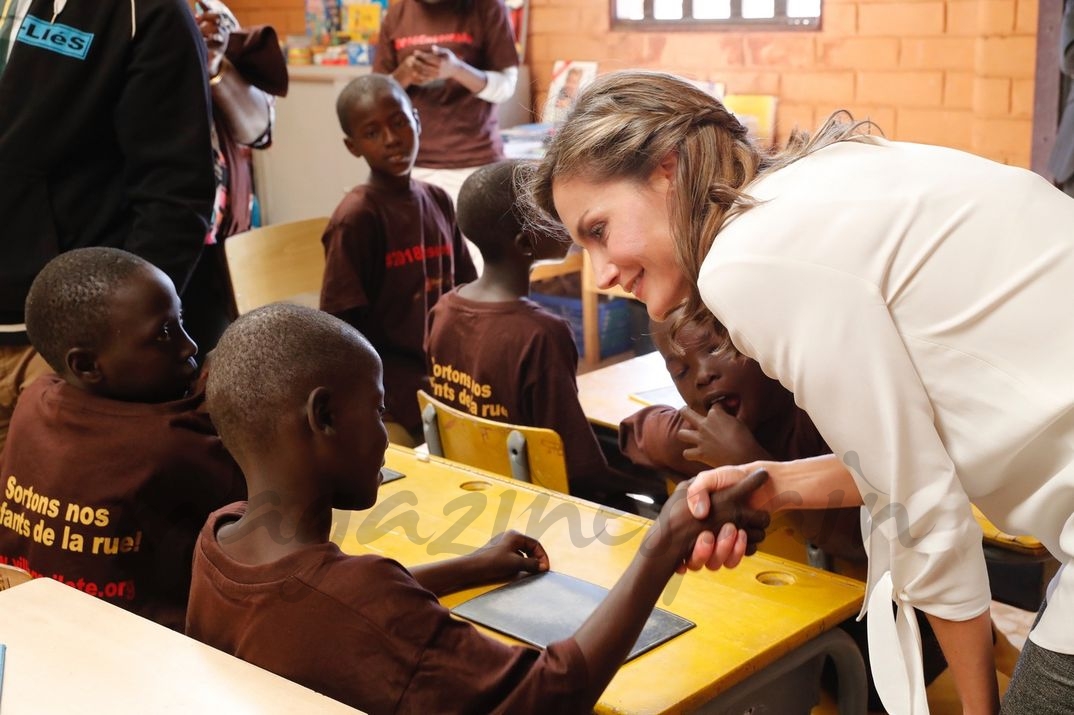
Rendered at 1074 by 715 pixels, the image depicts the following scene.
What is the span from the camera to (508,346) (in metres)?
2.44

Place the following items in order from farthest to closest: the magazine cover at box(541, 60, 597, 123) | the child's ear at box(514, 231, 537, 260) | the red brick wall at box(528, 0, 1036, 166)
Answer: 1. the magazine cover at box(541, 60, 597, 123)
2. the red brick wall at box(528, 0, 1036, 166)
3. the child's ear at box(514, 231, 537, 260)

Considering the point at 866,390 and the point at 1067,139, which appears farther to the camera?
the point at 1067,139

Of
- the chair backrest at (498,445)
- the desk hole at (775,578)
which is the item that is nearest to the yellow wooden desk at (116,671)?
the desk hole at (775,578)

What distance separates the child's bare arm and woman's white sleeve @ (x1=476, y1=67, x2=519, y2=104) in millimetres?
3162

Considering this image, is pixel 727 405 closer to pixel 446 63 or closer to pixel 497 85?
pixel 446 63

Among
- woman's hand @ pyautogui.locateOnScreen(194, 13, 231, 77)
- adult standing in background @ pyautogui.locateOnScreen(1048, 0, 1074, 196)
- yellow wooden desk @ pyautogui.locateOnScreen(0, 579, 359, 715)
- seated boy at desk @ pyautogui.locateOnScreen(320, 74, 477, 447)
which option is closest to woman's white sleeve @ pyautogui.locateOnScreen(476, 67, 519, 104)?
seated boy at desk @ pyautogui.locateOnScreen(320, 74, 477, 447)

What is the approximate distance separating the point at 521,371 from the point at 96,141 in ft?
3.04

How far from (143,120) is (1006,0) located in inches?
124

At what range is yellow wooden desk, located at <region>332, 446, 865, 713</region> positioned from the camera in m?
1.38

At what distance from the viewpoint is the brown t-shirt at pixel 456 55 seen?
460 centimetres

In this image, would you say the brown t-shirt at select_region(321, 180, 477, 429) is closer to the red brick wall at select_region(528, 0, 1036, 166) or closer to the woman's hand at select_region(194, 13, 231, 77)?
the woman's hand at select_region(194, 13, 231, 77)

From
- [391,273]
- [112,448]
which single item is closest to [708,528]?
[112,448]

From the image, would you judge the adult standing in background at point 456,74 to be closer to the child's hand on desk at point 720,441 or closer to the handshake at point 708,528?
the child's hand on desk at point 720,441

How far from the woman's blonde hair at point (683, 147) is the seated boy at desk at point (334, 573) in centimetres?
34
